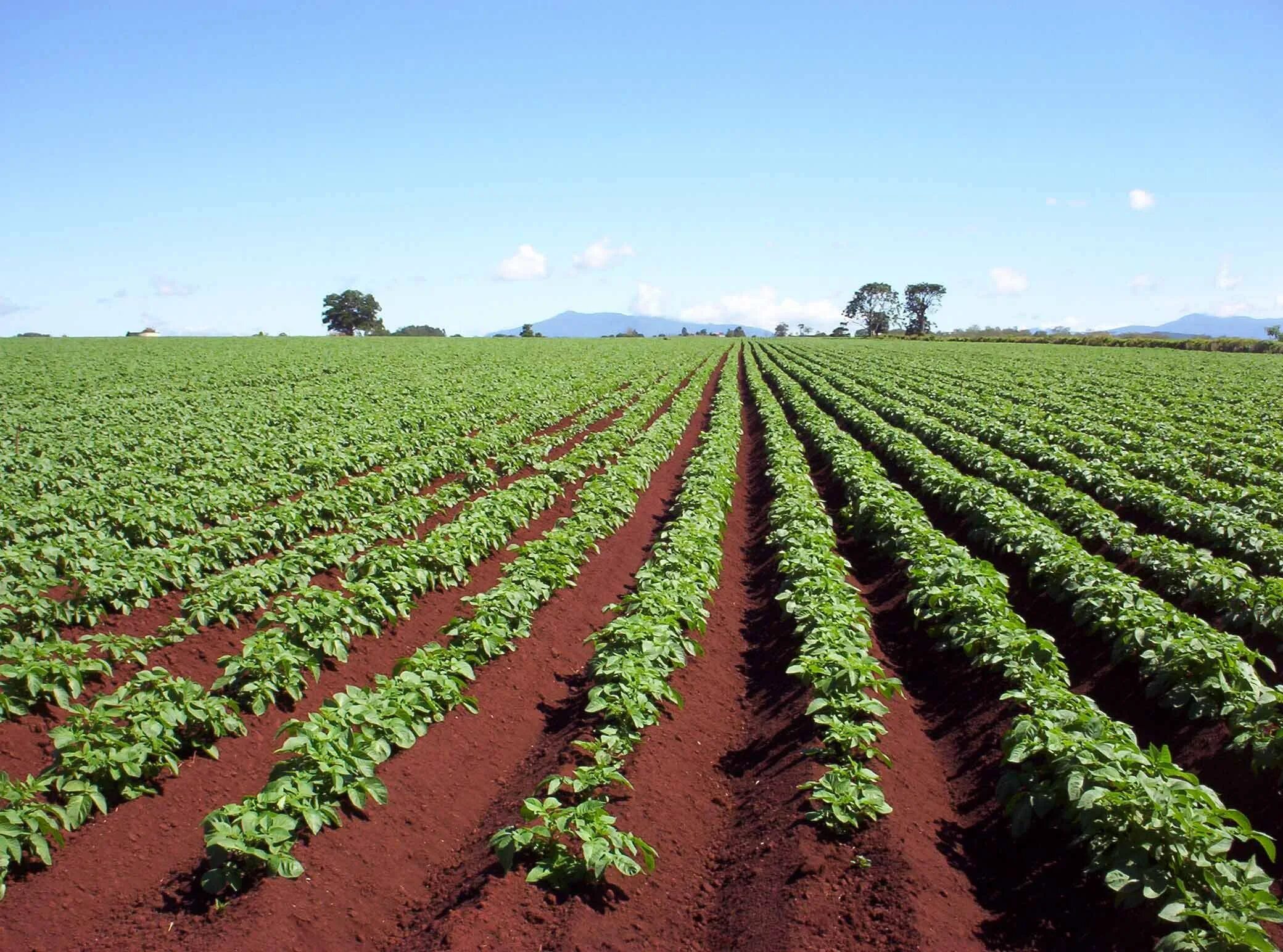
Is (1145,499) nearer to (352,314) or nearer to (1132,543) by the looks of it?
(1132,543)

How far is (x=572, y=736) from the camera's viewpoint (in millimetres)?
6996

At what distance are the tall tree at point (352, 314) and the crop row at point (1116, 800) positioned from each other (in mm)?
134117

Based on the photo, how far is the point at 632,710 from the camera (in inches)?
252

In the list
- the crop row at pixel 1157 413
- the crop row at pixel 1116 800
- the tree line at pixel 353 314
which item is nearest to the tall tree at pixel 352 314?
the tree line at pixel 353 314

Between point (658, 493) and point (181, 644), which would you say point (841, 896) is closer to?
point (181, 644)

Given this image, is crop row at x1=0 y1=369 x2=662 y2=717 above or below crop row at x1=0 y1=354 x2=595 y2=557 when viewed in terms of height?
below

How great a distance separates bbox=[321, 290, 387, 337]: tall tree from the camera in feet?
424

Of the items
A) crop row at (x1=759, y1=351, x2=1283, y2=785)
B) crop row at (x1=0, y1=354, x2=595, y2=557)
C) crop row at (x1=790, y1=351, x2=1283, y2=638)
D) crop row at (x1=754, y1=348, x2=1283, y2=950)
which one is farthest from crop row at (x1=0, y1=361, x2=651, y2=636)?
crop row at (x1=790, y1=351, x2=1283, y2=638)

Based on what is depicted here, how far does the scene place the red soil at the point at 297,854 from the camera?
4391 mm

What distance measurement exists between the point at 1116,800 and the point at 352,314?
13837 centimetres

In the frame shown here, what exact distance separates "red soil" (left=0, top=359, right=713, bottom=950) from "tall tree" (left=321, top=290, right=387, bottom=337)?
13234 cm

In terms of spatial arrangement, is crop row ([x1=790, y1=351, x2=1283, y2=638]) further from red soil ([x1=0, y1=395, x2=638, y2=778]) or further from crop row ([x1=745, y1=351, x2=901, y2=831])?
red soil ([x1=0, y1=395, x2=638, y2=778])

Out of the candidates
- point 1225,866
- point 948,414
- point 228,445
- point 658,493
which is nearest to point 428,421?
point 228,445

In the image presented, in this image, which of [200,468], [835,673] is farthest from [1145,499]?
[200,468]
